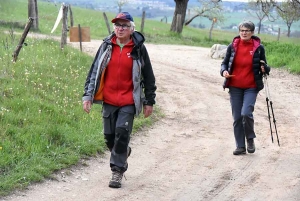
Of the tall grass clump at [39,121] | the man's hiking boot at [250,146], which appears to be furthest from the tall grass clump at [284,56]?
the man's hiking boot at [250,146]

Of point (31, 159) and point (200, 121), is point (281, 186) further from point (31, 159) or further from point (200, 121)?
point (200, 121)

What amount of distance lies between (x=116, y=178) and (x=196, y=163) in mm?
1669

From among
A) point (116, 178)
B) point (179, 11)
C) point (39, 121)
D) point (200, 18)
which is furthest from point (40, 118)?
point (200, 18)

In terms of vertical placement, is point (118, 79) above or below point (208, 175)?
above

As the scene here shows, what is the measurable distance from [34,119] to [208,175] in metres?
2.83

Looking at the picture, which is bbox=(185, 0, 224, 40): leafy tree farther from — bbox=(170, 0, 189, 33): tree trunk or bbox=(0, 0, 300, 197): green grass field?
bbox=(0, 0, 300, 197): green grass field

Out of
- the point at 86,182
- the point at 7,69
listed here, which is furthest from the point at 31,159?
the point at 7,69

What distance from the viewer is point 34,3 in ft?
83.7

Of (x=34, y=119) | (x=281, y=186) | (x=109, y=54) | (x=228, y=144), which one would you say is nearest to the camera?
(x=109, y=54)

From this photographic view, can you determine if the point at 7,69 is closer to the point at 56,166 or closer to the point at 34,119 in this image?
the point at 34,119

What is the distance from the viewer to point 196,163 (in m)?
8.41

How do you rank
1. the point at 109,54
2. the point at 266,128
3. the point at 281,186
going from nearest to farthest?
1. the point at 109,54
2. the point at 281,186
3. the point at 266,128

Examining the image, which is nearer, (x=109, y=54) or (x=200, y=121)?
(x=109, y=54)

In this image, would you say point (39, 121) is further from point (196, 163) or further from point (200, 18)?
point (200, 18)
